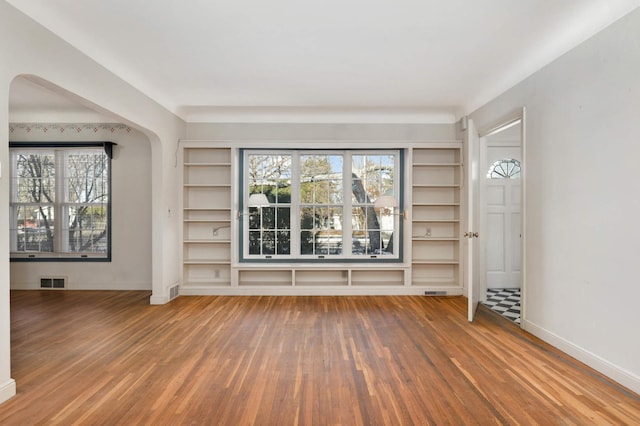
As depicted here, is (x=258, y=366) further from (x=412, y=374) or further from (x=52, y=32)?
(x=52, y=32)

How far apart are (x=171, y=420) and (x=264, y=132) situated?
4136mm

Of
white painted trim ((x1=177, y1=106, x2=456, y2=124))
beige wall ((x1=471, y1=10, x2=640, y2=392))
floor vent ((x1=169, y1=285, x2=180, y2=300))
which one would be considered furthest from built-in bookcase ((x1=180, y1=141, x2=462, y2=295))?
beige wall ((x1=471, y1=10, x2=640, y2=392))

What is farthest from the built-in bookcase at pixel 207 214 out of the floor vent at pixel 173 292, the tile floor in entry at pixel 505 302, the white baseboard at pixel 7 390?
the tile floor in entry at pixel 505 302

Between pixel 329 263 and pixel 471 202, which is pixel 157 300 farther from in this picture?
pixel 471 202

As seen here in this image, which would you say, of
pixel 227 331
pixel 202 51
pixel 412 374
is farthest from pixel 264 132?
pixel 412 374

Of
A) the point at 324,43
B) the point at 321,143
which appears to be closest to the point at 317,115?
Answer: the point at 321,143

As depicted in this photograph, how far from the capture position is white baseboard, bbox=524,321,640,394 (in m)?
2.32

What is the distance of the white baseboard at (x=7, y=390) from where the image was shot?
2.16m

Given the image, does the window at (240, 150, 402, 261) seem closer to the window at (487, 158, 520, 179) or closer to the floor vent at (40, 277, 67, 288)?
the window at (487, 158, 520, 179)

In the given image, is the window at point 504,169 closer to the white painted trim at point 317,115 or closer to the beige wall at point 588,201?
the white painted trim at point 317,115

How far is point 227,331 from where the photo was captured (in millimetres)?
3498

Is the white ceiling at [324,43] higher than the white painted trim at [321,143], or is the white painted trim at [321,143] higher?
the white ceiling at [324,43]

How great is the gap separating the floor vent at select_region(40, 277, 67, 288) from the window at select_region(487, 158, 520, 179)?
23.8ft

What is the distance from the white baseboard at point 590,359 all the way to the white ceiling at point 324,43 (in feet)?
8.60
